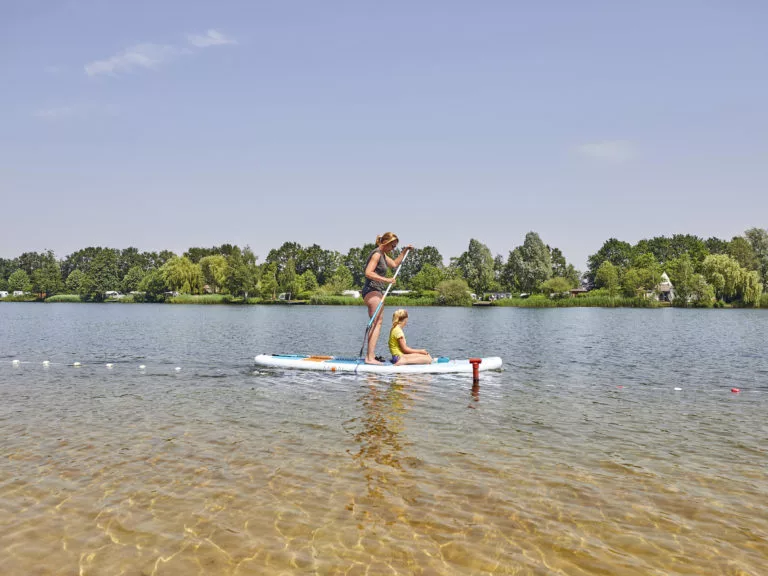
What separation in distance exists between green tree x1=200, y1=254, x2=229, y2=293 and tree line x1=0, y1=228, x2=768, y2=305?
0.22 m

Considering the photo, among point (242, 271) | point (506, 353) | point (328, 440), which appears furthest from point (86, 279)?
point (328, 440)

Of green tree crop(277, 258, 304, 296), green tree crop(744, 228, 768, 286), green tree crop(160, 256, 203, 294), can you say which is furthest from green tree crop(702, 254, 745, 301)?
green tree crop(160, 256, 203, 294)

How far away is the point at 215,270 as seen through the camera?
4877 inches

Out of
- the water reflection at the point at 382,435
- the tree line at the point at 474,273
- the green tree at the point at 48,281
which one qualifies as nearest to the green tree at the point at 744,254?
the tree line at the point at 474,273

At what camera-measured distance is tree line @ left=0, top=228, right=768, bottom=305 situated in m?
97.2

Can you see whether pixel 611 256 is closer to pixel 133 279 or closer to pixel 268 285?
pixel 268 285

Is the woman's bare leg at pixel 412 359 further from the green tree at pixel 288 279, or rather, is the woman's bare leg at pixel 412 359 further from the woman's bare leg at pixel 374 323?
the green tree at pixel 288 279

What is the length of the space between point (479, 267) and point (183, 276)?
6722 centimetres

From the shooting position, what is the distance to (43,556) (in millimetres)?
5641

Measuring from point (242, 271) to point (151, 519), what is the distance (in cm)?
11503

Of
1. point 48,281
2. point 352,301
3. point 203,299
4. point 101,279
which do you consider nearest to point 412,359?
point 352,301

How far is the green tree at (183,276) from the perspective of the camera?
120750 mm

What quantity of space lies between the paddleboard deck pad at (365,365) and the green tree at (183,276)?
108052mm

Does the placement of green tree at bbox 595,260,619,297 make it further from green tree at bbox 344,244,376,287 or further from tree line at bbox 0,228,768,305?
green tree at bbox 344,244,376,287
